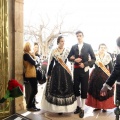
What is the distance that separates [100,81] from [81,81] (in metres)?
0.38

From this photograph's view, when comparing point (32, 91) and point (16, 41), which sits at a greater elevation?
point (16, 41)

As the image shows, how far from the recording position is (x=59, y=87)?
308cm

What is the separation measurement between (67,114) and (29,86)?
0.84m

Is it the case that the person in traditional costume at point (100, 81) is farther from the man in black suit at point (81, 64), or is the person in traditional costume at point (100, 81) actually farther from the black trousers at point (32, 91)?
the black trousers at point (32, 91)

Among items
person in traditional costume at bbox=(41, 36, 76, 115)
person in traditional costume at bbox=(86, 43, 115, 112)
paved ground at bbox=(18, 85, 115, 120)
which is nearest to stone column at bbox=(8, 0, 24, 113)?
paved ground at bbox=(18, 85, 115, 120)

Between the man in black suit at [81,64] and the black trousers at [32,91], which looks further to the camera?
the black trousers at [32,91]

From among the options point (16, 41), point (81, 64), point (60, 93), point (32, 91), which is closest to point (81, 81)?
point (81, 64)

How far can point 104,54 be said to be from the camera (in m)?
3.42

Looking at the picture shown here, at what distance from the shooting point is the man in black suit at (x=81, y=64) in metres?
3.12

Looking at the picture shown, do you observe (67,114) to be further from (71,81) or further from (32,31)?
(32,31)

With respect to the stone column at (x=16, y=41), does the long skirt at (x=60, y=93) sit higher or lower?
lower

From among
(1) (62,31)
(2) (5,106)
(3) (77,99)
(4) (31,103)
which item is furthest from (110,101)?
(1) (62,31)

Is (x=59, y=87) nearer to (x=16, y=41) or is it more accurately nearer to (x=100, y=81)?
(x=100, y=81)

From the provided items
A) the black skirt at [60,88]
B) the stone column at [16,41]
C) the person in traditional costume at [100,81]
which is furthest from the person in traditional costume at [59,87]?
the stone column at [16,41]
